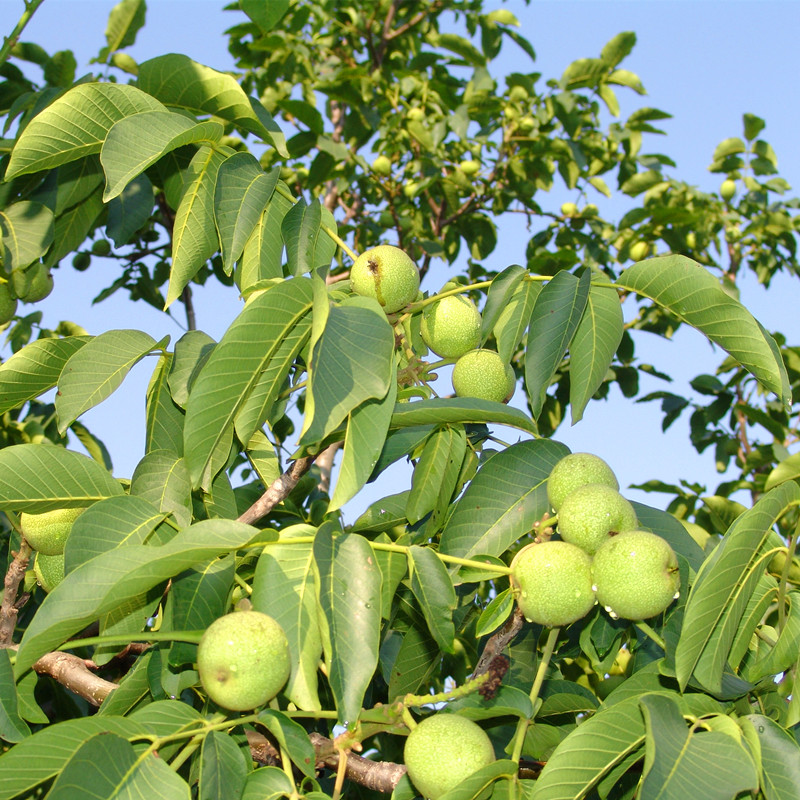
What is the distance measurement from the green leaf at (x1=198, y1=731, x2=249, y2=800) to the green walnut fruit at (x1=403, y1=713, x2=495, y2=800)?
20 cm

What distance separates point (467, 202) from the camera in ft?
11.7

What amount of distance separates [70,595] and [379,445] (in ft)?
1.20

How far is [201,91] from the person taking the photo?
1.35 m

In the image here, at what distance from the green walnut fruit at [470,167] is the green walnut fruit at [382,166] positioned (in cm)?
33

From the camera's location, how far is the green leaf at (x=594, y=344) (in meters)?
1.25

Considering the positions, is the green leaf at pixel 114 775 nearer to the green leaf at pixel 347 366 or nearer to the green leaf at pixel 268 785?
the green leaf at pixel 268 785

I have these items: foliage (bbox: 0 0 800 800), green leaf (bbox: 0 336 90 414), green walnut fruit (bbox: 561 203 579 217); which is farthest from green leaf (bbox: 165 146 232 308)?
green walnut fruit (bbox: 561 203 579 217)

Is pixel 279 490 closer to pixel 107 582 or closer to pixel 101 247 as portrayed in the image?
pixel 107 582

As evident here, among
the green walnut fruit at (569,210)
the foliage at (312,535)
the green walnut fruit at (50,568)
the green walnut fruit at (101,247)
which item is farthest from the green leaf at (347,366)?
the green walnut fruit at (569,210)

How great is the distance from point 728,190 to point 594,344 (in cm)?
303

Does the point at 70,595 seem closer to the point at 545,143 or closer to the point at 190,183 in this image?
the point at 190,183

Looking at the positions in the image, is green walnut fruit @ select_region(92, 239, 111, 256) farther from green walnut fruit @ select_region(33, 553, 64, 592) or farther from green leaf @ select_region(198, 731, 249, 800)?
green leaf @ select_region(198, 731, 249, 800)

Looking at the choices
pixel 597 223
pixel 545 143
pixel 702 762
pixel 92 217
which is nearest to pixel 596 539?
pixel 702 762

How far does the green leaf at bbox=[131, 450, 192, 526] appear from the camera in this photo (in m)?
1.19
